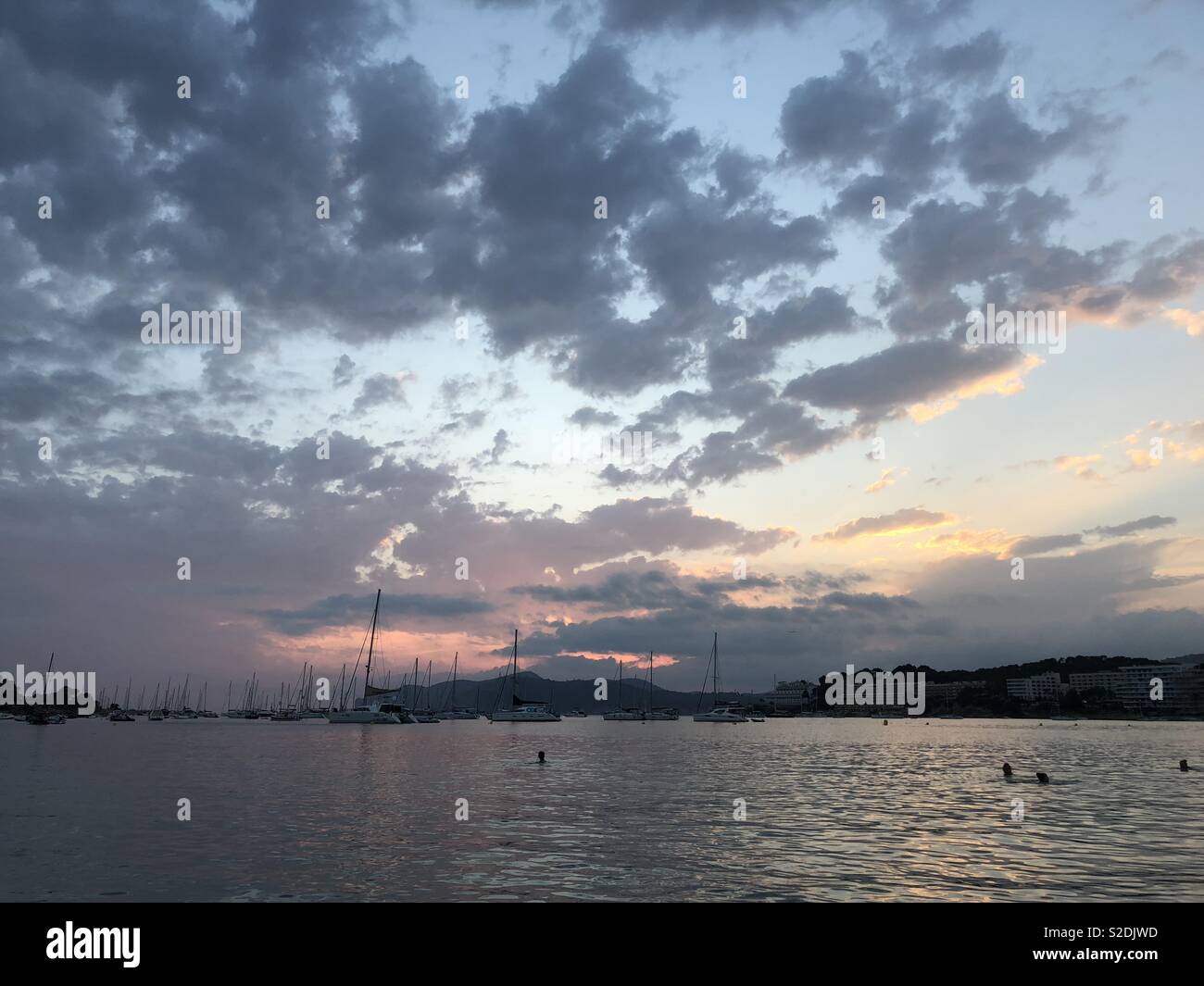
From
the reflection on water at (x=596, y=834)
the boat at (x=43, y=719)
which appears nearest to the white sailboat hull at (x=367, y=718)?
the boat at (x=43, y=719)

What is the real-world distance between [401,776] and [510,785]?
1173cm

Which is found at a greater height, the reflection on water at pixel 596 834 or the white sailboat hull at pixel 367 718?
the reflection on water at pixel 596 834

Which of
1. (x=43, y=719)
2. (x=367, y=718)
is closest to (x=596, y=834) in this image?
(x=367, y=718)

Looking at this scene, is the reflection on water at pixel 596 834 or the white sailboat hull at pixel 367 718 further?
the white sailboat hull at pixel 367 718

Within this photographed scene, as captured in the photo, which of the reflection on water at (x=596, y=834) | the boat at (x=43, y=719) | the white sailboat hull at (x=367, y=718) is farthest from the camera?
the boat at (x=43, y=719)

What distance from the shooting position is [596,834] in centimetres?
3331

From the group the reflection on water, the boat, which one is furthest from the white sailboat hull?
the reflection on water

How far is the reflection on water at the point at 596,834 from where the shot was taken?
2406cm

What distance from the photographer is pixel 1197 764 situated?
77750 mm

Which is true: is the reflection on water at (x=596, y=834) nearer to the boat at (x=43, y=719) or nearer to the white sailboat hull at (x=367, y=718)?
the white sailboat hull at (x=367, y=718)

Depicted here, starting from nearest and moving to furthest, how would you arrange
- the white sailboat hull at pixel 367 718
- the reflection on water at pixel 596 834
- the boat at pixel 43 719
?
1. the reflection on water at pixel 596 834
2. the white sailboat hull at pixel 367 718
3. the boat at pixel 43 719
